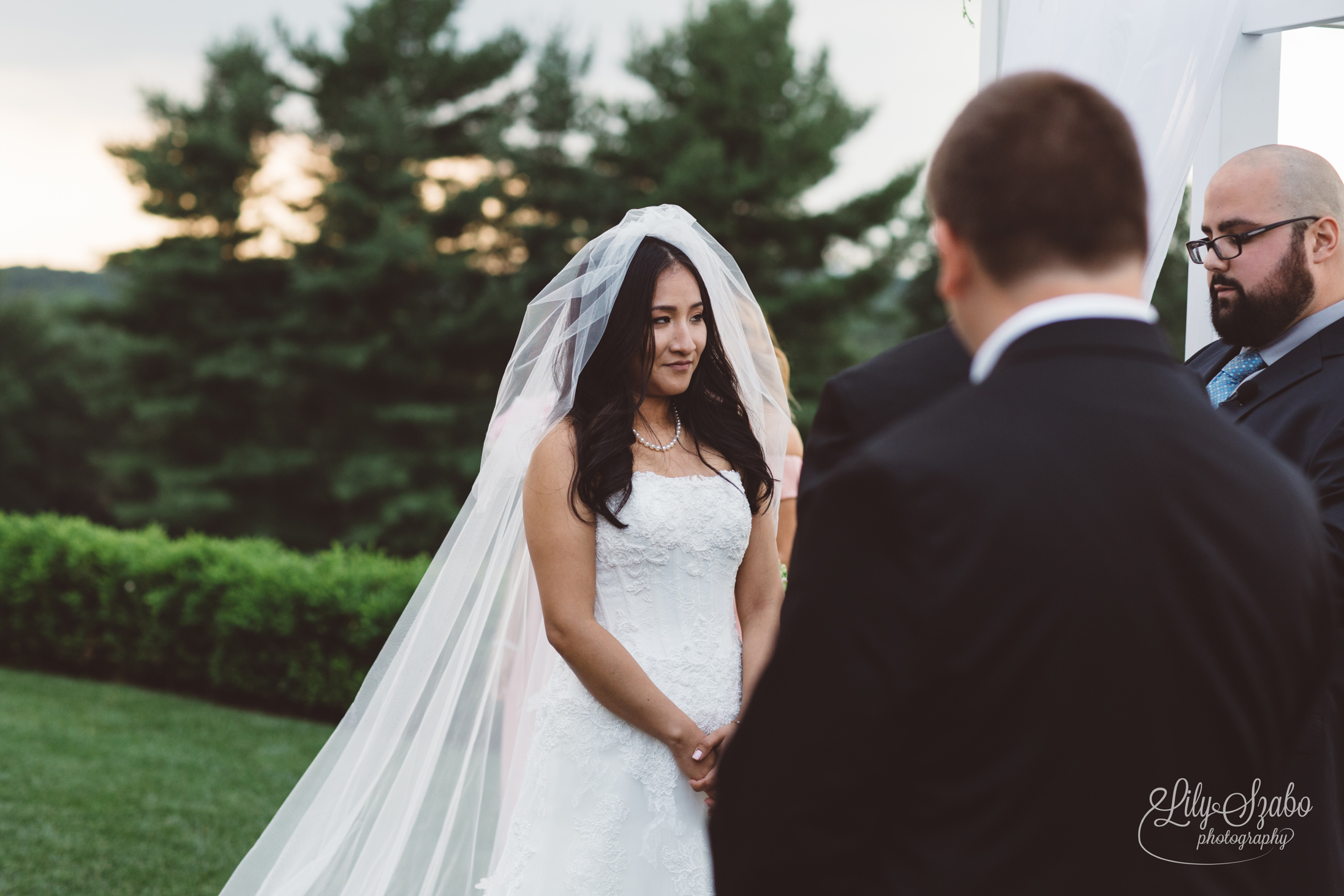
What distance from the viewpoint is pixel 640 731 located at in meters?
2.58

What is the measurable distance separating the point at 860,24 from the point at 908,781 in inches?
1011

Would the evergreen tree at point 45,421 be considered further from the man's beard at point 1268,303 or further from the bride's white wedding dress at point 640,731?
the man's beard at point 1268,303

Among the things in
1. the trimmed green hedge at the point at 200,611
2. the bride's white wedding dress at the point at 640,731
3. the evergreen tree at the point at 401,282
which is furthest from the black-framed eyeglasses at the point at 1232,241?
the evergreen tree at the point at 401,282

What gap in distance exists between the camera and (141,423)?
25.4 meters

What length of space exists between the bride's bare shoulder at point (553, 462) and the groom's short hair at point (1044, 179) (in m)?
1.60

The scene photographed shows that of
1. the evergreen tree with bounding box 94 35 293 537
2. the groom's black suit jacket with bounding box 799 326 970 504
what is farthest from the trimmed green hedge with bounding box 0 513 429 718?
the evergreen tree with bounding box 94 35 293 537

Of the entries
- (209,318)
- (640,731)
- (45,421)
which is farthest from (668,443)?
(45,421)

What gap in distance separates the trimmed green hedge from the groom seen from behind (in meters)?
6.53

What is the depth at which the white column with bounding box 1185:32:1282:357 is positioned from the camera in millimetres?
3361

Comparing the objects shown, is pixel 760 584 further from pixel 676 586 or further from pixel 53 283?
pixel 53 283

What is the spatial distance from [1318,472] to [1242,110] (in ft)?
5.45

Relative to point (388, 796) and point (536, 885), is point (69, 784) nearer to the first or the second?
point (388, 796)

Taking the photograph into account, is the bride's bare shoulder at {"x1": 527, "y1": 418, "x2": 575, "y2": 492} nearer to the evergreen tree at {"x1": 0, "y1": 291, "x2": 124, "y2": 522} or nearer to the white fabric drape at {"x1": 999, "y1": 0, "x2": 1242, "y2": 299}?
the white fabric drape at {"x1": 999, "y1": 0, "x2": 1242, "y2": 299}

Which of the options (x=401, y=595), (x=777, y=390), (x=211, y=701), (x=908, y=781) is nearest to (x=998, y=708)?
(x=908, y=781)
